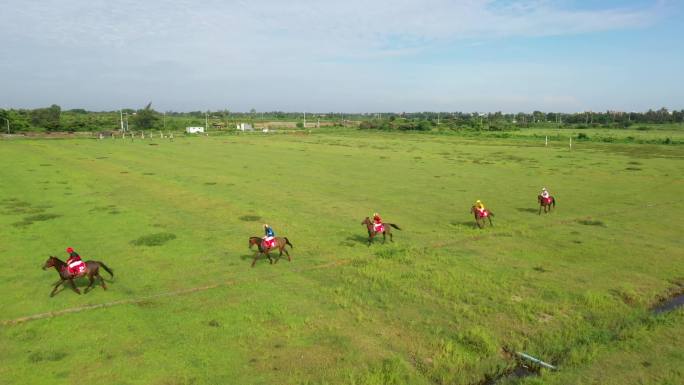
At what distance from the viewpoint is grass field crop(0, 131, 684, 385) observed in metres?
9.61

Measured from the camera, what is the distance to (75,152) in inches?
2226

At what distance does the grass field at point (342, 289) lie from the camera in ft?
31.5

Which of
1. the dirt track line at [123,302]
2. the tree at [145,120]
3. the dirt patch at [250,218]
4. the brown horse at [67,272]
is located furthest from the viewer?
the tree at [145,120]

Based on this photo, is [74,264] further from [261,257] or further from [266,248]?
[261,257]

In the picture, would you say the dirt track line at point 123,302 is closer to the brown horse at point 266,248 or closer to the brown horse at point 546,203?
the brown horse at point 266,248

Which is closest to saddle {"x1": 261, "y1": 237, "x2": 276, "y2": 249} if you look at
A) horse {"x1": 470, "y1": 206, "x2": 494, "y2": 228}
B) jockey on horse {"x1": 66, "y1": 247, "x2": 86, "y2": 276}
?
jockey on horse {"x1": 66, "y1": 247, "x2": 86, "y2": 276}

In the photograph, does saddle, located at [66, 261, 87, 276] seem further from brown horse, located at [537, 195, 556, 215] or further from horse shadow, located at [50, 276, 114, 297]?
brown horse, located at [537, 195, 556, 215]

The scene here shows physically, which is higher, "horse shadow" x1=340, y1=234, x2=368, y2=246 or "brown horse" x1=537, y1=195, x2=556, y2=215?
"brown horse" x1=537, y1=195, x2=556, y2=215

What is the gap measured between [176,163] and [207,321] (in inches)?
1447

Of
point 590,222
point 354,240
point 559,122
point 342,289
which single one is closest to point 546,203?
point 590,222

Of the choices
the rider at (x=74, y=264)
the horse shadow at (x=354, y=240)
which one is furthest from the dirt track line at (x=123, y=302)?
the horse shadow at (x=354, y=240)

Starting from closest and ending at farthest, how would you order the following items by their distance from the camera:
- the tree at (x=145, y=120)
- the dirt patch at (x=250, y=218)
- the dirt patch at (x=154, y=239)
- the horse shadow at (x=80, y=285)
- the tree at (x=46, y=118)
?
1. the horse shadow at (x=80, y=285)
2. the dirt patch at (x=154, y=239)
3. the dirt patch at (x=250, y=218)
4. the tree at (x=46, y=118)
5. the tree at (x=145, y=120)

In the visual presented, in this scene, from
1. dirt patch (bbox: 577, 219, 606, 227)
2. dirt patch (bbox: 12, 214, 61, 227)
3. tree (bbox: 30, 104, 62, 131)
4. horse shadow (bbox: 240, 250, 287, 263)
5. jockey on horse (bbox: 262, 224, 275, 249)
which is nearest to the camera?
jockey on horse (bbox: 262, 224, 275, 249)

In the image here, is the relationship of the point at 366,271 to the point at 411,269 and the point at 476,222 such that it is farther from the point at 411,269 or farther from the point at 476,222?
the point at 476,222
